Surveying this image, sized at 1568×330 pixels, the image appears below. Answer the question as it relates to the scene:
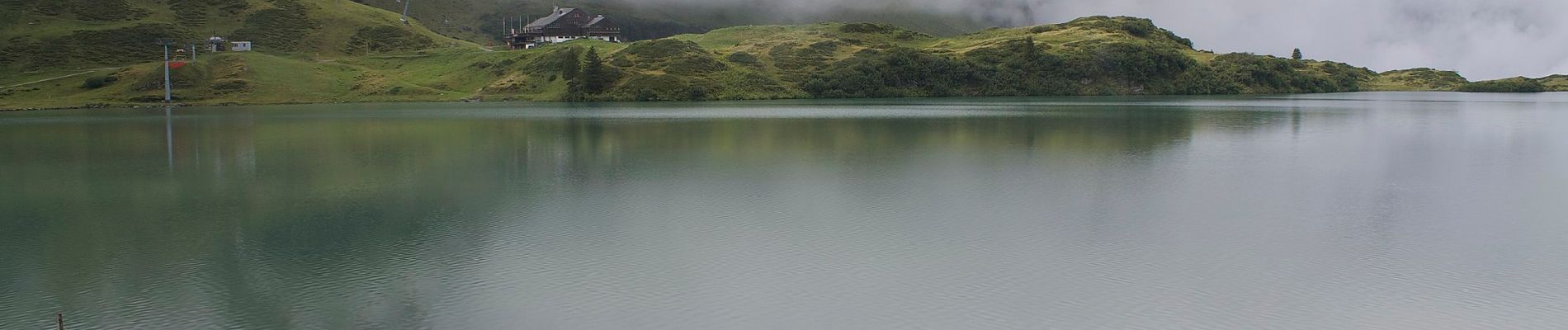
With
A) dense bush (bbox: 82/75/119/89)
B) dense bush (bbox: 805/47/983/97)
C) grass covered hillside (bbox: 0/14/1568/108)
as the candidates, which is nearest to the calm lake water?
grass covered hillside (bbox: 0/14/1568/108)

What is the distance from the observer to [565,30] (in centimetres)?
18525

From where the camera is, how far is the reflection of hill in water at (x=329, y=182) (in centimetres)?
1666

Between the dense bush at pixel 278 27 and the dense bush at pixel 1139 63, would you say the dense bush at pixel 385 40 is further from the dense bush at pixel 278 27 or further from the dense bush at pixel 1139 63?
the dense bush at pixel 1139 63

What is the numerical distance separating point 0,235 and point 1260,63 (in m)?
167

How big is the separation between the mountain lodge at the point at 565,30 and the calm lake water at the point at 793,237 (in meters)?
140

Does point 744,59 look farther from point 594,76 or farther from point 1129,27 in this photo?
point 1129,27

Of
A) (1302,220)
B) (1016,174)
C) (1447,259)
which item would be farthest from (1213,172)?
(1447,259)

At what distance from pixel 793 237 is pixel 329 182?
17.4 metres

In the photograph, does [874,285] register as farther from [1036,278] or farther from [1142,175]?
[1142,175]

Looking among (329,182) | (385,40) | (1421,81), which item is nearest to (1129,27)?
(1421,81)

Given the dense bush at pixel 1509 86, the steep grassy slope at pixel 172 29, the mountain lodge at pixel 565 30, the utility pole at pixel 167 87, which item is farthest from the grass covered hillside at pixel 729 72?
the mountain lodge at pixel 565 30

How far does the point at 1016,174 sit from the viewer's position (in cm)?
3177

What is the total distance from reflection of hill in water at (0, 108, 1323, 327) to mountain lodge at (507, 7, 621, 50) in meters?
113

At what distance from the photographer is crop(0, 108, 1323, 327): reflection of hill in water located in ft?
54.6
